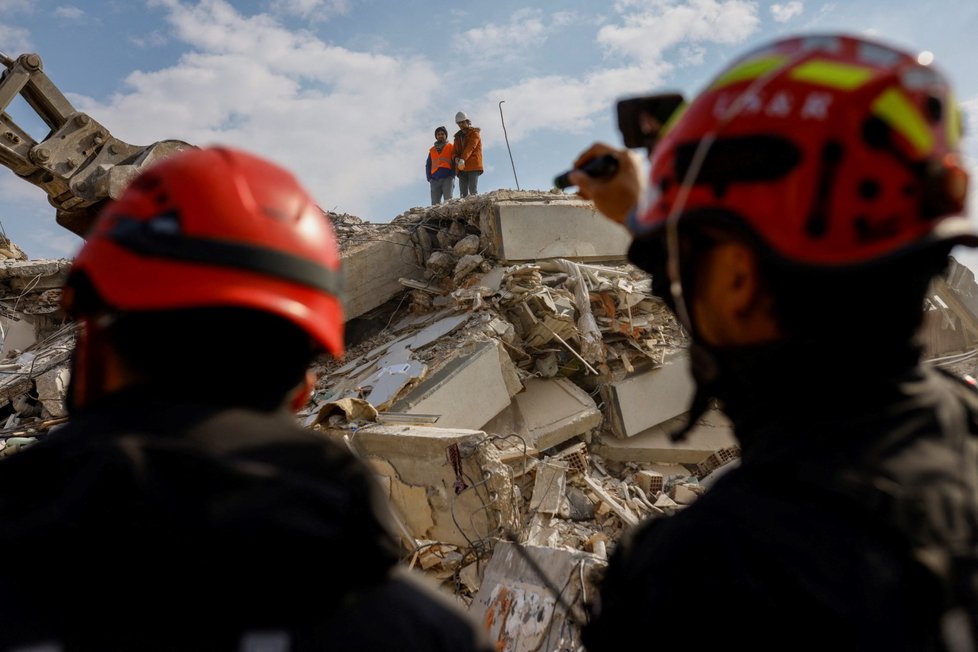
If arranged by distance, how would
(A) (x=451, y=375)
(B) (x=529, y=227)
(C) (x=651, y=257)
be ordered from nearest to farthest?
(C) (x=651, y=257), (A) (x=451, y=375), (B) (x=529, y=227)

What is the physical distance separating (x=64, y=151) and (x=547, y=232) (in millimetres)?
6610

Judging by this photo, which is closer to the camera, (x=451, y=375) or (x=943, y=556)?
(x=943, y=556)

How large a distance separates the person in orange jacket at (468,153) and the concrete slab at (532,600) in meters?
9.35

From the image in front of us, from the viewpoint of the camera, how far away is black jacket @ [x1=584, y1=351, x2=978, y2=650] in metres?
0.83

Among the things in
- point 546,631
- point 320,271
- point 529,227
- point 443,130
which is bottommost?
point 546,631

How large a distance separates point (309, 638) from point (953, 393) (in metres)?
1.04

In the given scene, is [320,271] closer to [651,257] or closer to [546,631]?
[651,257]

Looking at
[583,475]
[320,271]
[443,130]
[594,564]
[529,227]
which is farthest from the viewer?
[443,130]

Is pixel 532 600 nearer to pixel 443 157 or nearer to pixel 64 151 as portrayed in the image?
pixel 64 151

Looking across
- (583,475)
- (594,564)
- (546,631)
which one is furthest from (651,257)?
(583,475)

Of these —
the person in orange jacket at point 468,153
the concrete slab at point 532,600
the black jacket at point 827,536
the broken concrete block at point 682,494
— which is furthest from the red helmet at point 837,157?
the person in orange jacket at point 468,153

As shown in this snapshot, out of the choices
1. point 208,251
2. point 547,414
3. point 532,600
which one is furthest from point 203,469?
point 547,414

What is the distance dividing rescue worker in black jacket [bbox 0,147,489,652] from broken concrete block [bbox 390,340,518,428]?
6142 mm

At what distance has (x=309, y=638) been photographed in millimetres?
854
